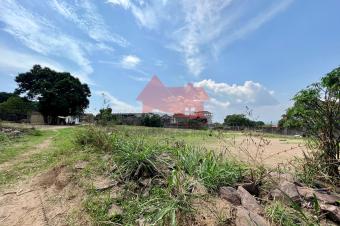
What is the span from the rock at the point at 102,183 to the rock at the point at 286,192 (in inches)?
83.8

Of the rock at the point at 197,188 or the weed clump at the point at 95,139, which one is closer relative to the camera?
the rock at the point at 197,188

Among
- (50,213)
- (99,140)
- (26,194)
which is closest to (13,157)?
(99,140)

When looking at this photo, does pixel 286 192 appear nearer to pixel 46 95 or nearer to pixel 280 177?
pixel 280 177

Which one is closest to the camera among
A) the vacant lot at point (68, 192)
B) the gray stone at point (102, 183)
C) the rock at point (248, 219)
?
the rock at point (248, 219)

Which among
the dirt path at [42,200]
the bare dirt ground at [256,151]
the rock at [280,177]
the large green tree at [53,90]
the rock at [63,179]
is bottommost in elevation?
the dirt path at [42,200]

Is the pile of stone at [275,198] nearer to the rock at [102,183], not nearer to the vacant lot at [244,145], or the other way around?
the vacant lot at [244,145]

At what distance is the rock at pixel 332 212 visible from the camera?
299 cm

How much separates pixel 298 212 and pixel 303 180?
1175 millimetres

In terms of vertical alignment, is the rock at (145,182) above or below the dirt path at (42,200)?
above

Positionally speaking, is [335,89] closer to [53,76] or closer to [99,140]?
[99,140]

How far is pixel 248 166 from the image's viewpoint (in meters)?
4.04

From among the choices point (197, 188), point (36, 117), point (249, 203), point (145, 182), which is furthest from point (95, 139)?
→ point (36, 117)

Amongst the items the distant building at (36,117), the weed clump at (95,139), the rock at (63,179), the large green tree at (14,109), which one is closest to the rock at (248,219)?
the rock at (63,179)

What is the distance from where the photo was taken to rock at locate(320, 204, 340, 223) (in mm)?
2989
